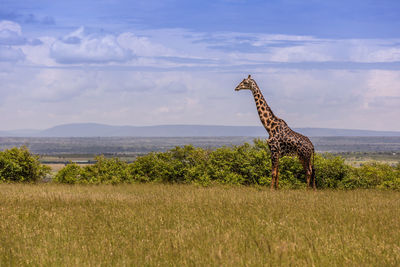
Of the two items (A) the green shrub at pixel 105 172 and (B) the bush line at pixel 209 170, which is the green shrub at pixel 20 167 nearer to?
(B) the bush line at pixel 209 170

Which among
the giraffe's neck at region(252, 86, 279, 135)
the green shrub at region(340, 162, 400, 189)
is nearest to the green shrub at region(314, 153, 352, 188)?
the green shrub at region(340, 162, 400, 189)

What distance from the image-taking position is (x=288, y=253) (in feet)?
22.3

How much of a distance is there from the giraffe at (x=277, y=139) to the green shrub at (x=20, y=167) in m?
9.58

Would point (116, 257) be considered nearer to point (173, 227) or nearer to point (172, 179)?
point (173, 227)

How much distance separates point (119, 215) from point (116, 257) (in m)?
2.91

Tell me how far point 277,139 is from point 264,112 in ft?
3.54

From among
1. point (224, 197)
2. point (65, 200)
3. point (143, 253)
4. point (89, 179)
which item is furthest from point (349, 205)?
point (89, 179)

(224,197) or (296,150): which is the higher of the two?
(296,150)

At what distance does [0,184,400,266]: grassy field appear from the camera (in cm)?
665

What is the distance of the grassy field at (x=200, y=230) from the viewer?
21.8 ft

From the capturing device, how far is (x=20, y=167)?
18.9 metres

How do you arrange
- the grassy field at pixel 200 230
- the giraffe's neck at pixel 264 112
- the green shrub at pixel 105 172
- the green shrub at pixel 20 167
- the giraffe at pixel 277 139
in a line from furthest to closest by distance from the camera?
the green shrub at pixel 20 167
the green shrub at pixel 105 172
the giraffe's neck at pixel 264 112
the giraffe at pixel 277 139
the grassy field at pixel 200 230

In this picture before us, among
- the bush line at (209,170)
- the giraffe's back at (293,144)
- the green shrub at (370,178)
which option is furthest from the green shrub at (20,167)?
the green shrub at (370,178)

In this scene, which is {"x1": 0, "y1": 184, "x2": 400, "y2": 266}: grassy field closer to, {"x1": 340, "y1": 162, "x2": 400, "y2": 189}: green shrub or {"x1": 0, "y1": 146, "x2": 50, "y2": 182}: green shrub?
{"x1": 340, "y1": 162, "x2": 400, "y2": 189}: green shrub
